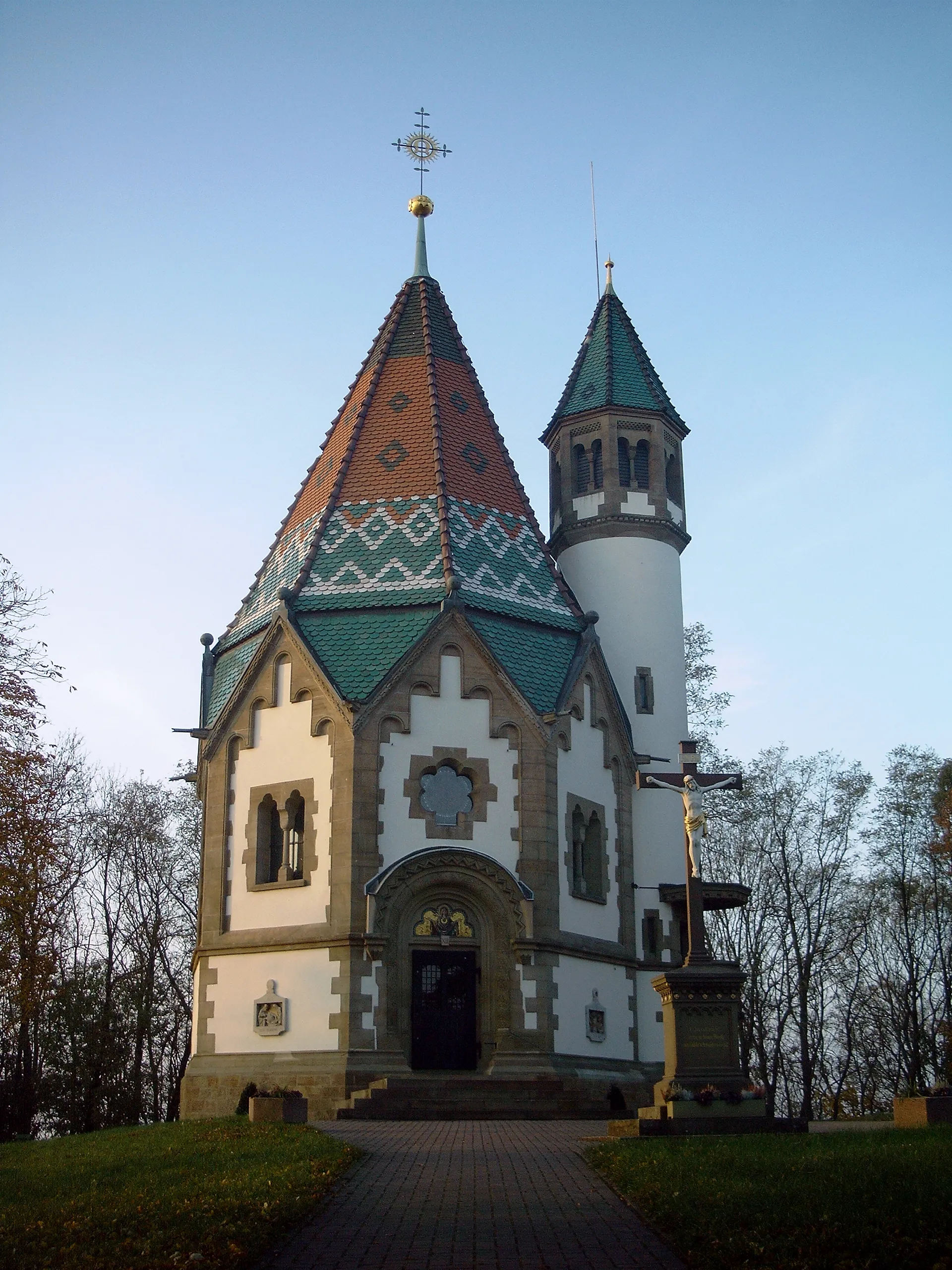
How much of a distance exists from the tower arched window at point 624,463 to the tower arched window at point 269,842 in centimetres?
1279

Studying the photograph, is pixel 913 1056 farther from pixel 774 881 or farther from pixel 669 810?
pixel 669 810

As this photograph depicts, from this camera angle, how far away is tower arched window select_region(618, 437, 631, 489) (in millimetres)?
36469

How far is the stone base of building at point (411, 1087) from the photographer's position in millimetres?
24672

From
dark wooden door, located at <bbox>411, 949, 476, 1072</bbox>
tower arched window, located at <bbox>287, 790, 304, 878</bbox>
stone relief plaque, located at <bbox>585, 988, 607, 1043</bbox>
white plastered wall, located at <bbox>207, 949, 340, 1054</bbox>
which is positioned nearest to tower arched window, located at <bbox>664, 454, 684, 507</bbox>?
tower arched window, located at <bbox>287, 790, 304, 878</bbox>

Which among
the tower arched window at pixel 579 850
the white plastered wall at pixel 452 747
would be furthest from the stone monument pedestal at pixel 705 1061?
the tower arched window at pixel 579 850


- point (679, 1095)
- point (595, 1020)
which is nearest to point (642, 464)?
point (595, 1020)

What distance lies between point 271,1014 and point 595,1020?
21.2 ft

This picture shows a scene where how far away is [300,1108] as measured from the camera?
20734 mm

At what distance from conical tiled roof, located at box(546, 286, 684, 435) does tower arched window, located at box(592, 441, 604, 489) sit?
3.33 ft

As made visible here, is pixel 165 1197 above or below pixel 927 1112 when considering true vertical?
below

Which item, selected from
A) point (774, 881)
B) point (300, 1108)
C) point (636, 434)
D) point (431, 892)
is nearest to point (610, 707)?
point (431, 892)

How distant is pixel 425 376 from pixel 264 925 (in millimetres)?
14261

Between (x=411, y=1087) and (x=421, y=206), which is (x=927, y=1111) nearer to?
(x=411, y=1087)

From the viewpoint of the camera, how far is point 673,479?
37.6m
